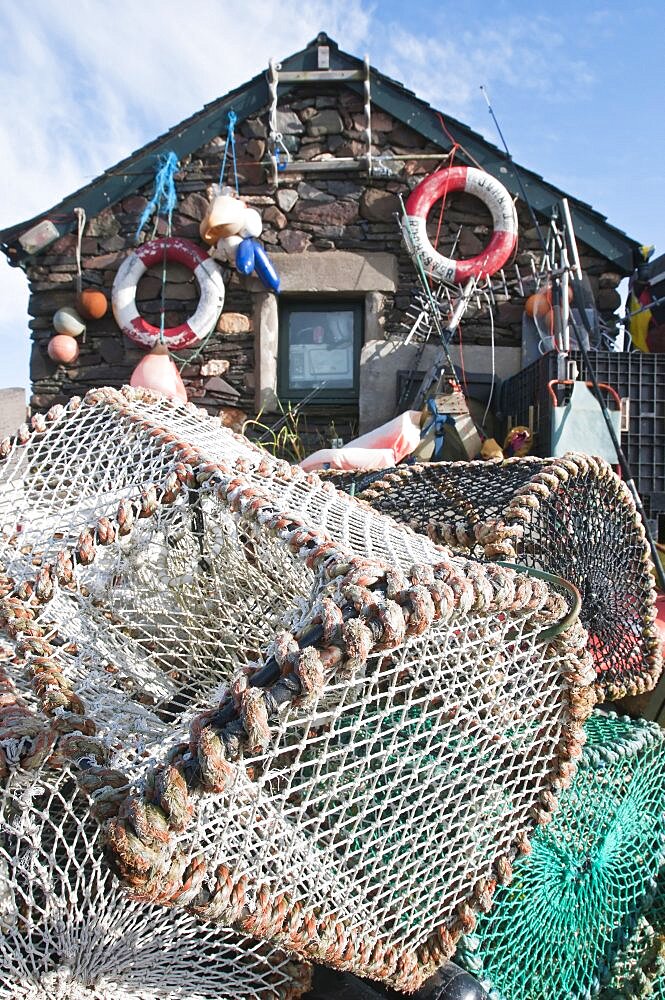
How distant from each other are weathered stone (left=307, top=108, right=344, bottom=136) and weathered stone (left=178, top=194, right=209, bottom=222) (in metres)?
1.05

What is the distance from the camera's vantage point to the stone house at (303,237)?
21.4 feet

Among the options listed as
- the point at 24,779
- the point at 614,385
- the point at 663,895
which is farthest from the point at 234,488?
the point at 614,385

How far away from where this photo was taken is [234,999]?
1337 millimetres

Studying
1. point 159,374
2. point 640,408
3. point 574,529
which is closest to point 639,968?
point 574,529

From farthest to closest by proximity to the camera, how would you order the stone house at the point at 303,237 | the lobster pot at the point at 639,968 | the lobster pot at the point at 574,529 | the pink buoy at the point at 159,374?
the stone house at the point at 303,237, the pink buoy at the point at 159,374, the lobster pot at the point at 574,529, the lobster pot at the point at 639,968

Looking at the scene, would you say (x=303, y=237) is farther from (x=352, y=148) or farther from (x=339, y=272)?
(x=352, y=148)

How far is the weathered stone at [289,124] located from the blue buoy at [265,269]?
1.05m

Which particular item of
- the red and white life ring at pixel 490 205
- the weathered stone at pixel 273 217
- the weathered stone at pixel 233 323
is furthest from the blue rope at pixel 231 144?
the red and white life ring at pixel 490 205

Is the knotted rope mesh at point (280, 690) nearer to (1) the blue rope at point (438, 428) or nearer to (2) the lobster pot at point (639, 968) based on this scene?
(2) the lobster pot at point (639, 968)

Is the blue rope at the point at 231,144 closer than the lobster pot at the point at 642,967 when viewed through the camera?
No

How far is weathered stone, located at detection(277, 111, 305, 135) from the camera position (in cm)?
668

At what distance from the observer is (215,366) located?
663cm

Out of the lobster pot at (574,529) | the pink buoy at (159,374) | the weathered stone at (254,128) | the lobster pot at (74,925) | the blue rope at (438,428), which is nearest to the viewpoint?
the lobster pot at (74,925)

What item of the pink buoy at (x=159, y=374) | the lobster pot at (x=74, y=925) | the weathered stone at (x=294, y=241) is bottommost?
the lobster pot at (x=74, y=925)
